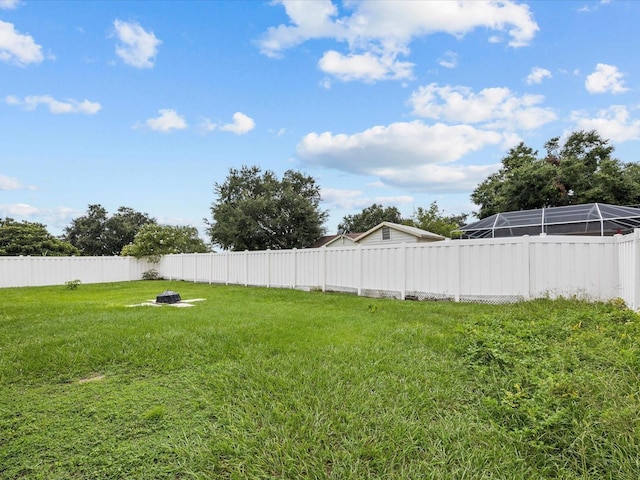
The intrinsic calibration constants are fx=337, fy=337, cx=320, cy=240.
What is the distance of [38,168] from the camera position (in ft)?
37.2

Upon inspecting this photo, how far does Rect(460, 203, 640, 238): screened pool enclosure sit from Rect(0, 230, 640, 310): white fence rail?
8.27m

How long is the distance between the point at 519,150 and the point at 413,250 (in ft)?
71.5

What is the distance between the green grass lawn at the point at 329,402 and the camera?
172 centimetres

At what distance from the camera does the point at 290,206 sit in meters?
26.8

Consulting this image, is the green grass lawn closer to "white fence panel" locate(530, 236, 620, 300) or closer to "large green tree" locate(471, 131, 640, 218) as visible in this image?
"white fence panel" locate(530, 236, 620, 300)

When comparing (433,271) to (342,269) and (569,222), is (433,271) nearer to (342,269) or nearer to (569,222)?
(342,269)

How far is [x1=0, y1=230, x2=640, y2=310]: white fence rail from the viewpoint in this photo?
552 cm

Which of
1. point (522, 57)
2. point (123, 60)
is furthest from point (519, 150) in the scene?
point (123, 60)

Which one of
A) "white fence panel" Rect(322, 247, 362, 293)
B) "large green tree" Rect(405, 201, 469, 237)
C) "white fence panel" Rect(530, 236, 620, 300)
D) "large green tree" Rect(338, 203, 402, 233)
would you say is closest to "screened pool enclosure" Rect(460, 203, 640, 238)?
"white fence panel" Rect(530, 236, 620, 300)

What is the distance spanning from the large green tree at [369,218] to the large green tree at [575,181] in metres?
19.4

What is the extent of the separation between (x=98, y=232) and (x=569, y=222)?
3657 centimetres

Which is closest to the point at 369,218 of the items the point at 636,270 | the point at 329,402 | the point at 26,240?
the point at 26,240

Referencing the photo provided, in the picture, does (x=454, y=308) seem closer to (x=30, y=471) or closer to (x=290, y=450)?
(x=290, y=450)

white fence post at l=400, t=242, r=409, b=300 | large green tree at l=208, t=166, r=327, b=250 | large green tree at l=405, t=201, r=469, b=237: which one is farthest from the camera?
large green tree at l=405, t=201, r=469, b=237
